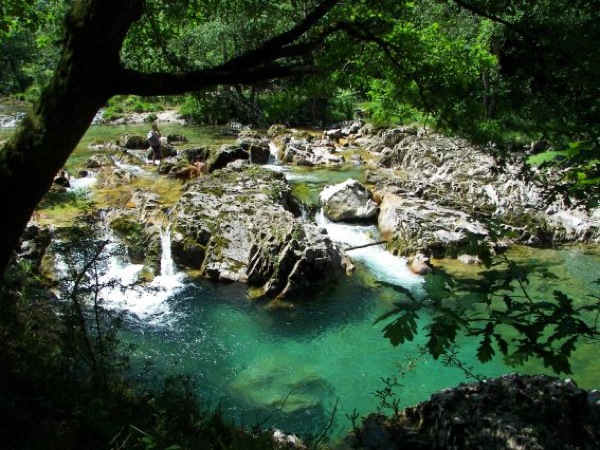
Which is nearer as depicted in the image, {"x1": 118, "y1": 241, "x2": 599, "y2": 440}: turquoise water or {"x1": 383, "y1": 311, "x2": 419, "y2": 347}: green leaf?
{"x1": 383, "y1": 311, "x2": 419, "y2": 347}: green leaf

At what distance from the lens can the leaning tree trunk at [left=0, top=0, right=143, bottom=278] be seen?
2.76 m

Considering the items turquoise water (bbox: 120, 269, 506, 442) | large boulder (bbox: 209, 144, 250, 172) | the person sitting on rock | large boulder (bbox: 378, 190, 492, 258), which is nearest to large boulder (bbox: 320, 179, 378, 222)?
large boulder (bbox: 378, 190, 492, 258)

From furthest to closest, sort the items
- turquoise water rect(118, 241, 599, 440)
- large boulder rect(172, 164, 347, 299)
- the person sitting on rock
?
the person sitting on rock
large boulder rect(172, 164, 347, 299)
turquoise water rect(118, 241, 599, 440)

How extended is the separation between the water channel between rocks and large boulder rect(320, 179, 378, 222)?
296 centimetres

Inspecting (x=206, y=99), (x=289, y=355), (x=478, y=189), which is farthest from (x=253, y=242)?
(x=478, y=189)

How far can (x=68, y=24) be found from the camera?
2.80 m

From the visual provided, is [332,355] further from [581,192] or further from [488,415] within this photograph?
[581,192]

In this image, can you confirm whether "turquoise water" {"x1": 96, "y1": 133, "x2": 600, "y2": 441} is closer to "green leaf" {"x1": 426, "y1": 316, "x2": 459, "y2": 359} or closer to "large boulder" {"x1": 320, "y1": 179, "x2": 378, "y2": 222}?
"large boulder" {"x1": 320, "y1": 179, "x2": 378, "y2": 222}

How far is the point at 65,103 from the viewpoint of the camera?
2.81 metres

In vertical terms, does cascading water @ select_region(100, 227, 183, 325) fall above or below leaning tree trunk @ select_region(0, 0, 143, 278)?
below

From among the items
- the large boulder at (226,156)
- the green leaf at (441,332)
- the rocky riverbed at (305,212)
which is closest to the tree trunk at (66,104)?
the green leaf at (441,332)

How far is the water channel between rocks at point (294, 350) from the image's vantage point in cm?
772

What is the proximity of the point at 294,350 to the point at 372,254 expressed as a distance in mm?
4951

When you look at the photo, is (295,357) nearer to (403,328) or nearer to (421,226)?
(421,226)
